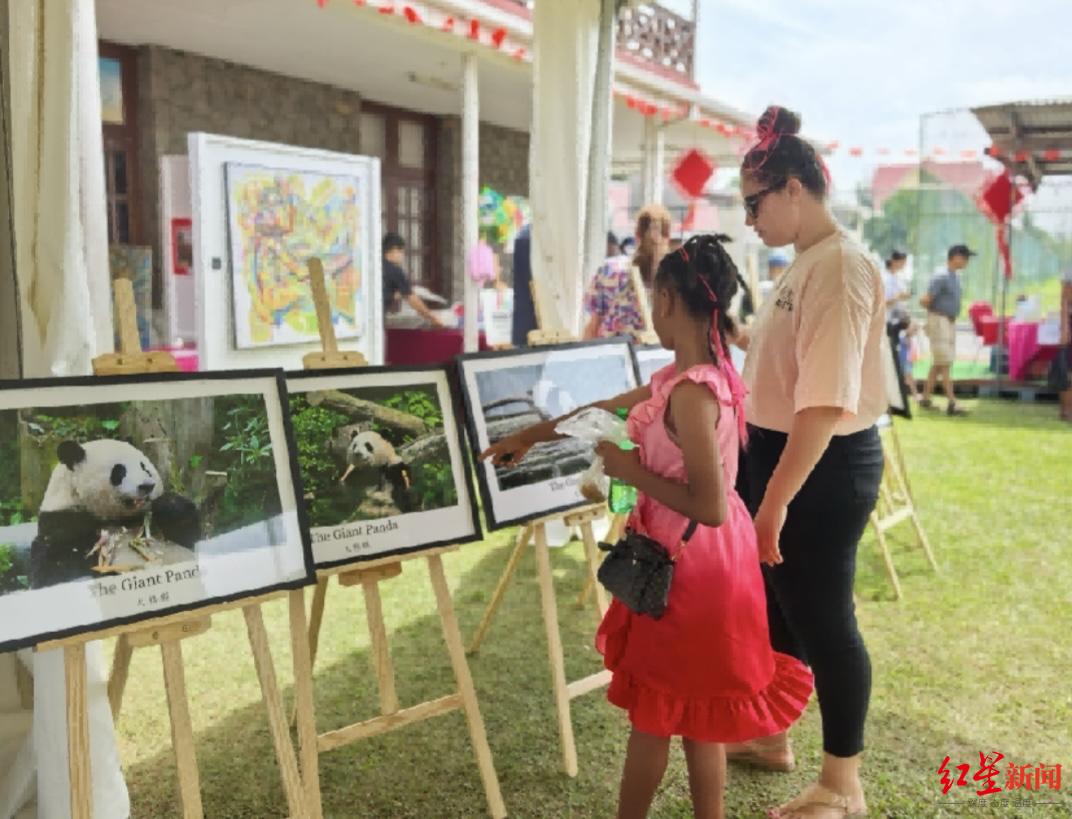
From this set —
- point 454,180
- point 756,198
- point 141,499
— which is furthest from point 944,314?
point 141,499

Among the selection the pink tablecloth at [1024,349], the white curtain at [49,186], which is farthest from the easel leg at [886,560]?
the pink tablecloth at [1024,349]

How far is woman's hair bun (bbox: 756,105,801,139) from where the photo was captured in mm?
1958

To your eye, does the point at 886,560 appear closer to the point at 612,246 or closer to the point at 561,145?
the point at 561,145

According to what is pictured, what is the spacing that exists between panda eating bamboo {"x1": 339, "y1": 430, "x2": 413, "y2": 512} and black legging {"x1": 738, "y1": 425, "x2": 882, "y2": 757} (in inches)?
32.1

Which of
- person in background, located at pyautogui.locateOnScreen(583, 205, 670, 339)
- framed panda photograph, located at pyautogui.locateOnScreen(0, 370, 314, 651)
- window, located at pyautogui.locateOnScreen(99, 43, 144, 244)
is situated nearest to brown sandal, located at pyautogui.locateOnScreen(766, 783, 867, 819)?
framed panda photograph, located at pyautogui.locateOnScreen(0, 370, 314, 651)

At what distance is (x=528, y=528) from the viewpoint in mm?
2721

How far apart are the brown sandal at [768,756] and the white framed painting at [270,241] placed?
2768mm

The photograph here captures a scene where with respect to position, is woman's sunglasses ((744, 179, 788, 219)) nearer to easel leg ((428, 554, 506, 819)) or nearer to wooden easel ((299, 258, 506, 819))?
wooden easel ((299, 258, 506, 819))

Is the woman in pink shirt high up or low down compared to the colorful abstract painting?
down

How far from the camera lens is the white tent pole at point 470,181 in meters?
6.46

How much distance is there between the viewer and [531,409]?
2.57 meters

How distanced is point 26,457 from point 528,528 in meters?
1.40

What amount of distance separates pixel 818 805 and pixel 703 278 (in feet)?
4.20

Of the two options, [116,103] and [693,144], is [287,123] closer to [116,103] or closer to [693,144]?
[116,103]
